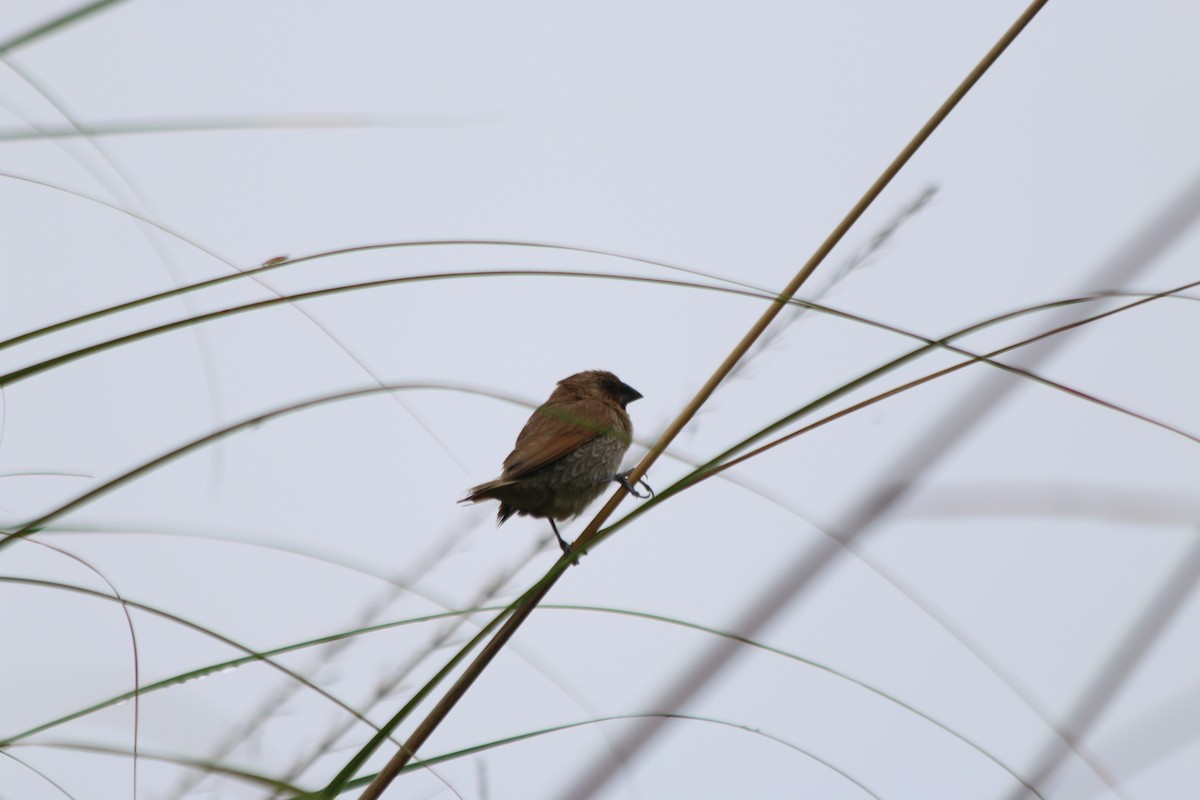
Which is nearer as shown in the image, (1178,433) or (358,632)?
(1178,433)

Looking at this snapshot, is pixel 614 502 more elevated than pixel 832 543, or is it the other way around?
pixel 614 502

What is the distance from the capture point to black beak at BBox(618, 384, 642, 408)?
5.05m

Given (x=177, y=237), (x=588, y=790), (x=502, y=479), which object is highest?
(x=502, y=479)

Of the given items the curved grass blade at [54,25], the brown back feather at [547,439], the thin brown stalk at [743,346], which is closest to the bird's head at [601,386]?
the brown back feather at [547,439]

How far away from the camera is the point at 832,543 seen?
0.88 metres

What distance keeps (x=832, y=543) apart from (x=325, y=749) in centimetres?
54

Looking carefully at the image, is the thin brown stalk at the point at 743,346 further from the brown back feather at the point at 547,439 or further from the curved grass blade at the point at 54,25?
the brown back feather at the point at 547,439

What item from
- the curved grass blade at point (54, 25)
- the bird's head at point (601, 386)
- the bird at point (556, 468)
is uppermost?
the bird's head at point (601, 386)

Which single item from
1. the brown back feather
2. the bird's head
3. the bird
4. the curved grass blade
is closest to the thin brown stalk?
the curved grass blade

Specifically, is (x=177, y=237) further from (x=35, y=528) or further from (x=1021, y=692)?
(x=1021, y=692)

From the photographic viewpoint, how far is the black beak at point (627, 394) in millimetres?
5055

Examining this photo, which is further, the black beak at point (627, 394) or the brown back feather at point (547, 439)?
the black beak at point (627, 394)

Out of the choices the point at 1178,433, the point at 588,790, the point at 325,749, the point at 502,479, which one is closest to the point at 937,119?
the point at 1178,433

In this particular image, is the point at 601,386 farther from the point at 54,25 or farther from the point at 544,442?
the point at 54,25
